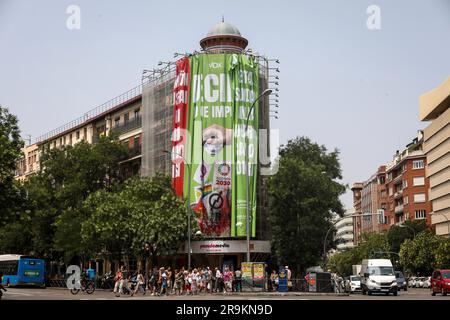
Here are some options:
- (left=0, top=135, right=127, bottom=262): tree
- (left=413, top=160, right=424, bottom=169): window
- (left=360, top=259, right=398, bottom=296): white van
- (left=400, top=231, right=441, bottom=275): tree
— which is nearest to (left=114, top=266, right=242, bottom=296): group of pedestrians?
(left=360, top=259, right=398, bottom=296): white van

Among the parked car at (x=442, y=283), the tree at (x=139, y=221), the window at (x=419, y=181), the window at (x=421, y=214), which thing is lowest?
the parked car at (x=442, y=283)

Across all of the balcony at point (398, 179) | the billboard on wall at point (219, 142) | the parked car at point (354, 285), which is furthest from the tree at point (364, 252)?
the parked car at point (354, 285)

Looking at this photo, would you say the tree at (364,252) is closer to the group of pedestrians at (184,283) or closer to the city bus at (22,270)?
the city bus at (22,270)

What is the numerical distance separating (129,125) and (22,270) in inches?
983

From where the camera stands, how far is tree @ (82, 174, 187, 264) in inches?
2003

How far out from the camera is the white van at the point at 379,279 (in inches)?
1478

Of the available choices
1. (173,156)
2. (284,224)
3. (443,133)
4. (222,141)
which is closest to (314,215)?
(284,224)

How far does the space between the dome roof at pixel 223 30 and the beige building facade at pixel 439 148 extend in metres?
37.7

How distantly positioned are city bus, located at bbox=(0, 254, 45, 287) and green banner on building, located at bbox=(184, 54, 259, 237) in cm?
1459

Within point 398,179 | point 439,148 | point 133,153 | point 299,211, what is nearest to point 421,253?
point 439,148

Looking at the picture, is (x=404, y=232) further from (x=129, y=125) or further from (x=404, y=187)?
(x=129, y=125)

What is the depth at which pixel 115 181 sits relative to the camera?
232 feet
